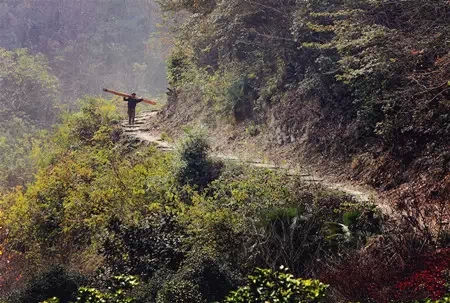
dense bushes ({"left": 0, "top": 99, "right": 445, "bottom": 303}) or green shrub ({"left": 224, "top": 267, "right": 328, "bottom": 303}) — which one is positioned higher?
green shrub ({"left": 224, "top": 267, "right": 328, "bottom": 303})

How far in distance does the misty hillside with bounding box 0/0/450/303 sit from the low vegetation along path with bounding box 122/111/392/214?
6 centimetres

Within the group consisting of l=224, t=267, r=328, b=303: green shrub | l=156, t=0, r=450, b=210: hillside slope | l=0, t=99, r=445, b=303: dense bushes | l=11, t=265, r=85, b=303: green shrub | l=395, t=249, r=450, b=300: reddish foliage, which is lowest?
l=11, t=265, r=85, b=303: green shrub

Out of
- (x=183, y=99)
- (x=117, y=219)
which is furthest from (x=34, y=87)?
(x=117, y=219)

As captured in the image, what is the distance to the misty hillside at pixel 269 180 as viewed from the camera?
5.89 m

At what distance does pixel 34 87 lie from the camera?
35.7 m

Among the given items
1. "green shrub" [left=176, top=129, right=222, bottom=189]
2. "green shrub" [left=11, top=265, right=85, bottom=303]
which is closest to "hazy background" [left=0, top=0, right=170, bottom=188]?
"green shrub" [left=176, top=129, right=222, bottom=189]

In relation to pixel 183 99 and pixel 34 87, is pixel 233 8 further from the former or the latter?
pixel 34 87

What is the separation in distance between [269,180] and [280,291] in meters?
3.77

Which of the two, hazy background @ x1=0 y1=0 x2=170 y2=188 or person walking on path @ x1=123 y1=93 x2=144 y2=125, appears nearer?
person walking on path @ x1=123 y1=93 x2=144 y2=125

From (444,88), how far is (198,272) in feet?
15.7

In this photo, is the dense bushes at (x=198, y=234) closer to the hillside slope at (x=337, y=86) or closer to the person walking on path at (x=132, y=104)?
the hillside slope at (x=337, y=86)

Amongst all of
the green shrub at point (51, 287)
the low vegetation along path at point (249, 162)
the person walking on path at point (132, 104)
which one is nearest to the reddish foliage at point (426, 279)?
the low vegetation along path at point (249, 162)

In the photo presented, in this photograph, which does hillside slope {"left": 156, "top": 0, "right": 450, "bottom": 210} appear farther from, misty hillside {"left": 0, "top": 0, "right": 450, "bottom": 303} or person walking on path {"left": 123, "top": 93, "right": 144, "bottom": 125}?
person walking on path {"left": 123, "top": 93, "right": 144, "bottom": 125}

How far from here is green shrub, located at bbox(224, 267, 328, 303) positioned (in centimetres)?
470
